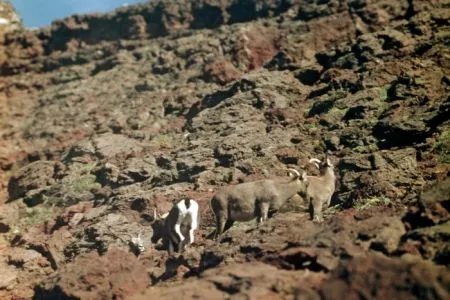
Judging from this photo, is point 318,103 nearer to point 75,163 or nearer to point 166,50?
point 75,163

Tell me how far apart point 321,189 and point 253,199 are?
1808mm

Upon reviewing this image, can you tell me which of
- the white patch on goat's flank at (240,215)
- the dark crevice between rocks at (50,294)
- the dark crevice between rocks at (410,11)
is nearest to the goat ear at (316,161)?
the white patch on goat's flank at (240,215)

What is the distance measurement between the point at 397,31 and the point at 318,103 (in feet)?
16.7

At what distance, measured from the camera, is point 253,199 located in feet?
51.8

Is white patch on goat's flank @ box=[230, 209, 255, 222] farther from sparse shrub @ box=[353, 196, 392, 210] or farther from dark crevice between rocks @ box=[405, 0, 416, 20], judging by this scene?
dark crevice between rocks @ box=[405, 0, 416, 20]

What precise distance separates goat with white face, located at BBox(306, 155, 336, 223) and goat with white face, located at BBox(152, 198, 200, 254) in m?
2.96

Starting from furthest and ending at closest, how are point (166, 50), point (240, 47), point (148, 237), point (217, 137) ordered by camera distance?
point (166, 50), point (240, 47), point (217, 137), point (148, 237)

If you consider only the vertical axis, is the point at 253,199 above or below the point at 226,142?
below

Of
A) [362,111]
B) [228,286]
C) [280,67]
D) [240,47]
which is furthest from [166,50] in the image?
[228,286]

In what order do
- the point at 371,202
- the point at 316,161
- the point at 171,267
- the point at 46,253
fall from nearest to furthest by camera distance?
the point at 171,267
the point at 371,202
the point at 316,161
the point at 46,253

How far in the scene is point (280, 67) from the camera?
26.3 metres

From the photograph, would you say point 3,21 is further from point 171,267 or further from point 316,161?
point 171,267

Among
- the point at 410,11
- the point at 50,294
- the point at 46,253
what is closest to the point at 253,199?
the point at 50,294

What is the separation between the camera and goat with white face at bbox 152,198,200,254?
16.1m
